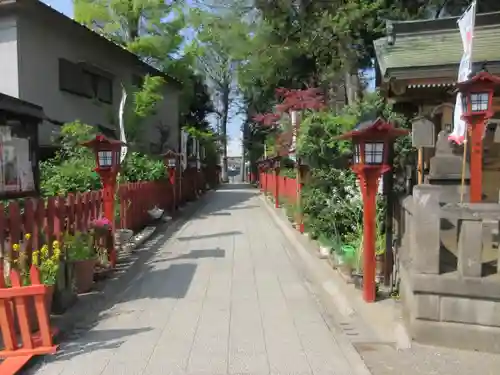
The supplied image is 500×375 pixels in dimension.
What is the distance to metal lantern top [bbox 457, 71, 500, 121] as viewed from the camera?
5.95 meters

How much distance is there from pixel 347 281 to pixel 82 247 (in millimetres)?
3966

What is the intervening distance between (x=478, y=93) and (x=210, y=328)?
4271mm

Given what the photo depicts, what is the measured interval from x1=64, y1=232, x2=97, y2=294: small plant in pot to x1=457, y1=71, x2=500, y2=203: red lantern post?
523 cm

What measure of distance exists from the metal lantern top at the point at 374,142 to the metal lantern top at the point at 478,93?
34.8 inches

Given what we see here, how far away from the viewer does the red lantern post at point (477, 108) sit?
595 centimetres

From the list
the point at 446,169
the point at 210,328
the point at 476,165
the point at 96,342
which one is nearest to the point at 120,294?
the point at 96,342

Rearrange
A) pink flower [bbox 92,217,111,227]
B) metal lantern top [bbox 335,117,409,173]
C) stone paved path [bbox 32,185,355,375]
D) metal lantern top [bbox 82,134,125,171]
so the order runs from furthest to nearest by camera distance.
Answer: metal lantern top [bbox 82,134,125,171], pink flower [bbox 92,217,111,227], metal lantern top [bbox 335,117,409,173], stone paved path [bbox 32,185,355,375]

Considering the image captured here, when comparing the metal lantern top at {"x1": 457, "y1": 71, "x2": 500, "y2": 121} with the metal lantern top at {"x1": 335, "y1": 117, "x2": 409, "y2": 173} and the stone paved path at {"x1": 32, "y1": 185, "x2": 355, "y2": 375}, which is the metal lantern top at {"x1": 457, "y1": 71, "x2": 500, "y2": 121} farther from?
the stone paved path at {"x1": 32, "y1": 185, "x2": 355, "y2": 375}

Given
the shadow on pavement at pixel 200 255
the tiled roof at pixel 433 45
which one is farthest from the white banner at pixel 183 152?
the tiled roof at pixel 433 45

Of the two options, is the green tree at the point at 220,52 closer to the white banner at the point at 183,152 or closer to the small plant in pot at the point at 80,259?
the white banner at the point at 183,152

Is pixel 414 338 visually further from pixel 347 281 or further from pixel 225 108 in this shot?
pixel 225 108

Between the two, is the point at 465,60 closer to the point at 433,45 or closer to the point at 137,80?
the point at 433,45

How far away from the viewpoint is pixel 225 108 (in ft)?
177

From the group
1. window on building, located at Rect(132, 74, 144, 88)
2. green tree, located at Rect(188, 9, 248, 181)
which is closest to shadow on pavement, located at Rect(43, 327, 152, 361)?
window on building, located at Rect(132, 74, 144, 88)
